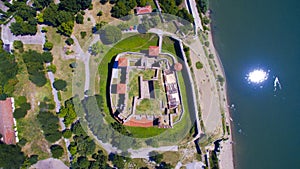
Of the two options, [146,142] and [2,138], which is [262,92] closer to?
[146,142]

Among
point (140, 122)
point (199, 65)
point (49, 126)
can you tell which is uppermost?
point (199, 65)

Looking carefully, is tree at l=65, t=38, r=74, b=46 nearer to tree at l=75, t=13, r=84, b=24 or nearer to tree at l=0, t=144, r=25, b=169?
tree at l=75, t=13, r=84, b=24

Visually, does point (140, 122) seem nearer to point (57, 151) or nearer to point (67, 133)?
point (67, 133)

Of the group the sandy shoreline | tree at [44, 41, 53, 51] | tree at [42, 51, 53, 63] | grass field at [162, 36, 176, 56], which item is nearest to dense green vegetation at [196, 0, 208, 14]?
the sandy shoreline

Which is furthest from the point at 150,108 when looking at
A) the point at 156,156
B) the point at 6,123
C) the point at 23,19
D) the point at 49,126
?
the point at 23,19

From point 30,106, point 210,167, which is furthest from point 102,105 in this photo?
point 210,167

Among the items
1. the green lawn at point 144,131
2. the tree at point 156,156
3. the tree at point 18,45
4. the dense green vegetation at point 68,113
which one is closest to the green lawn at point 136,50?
the green lawn at point 144,131
